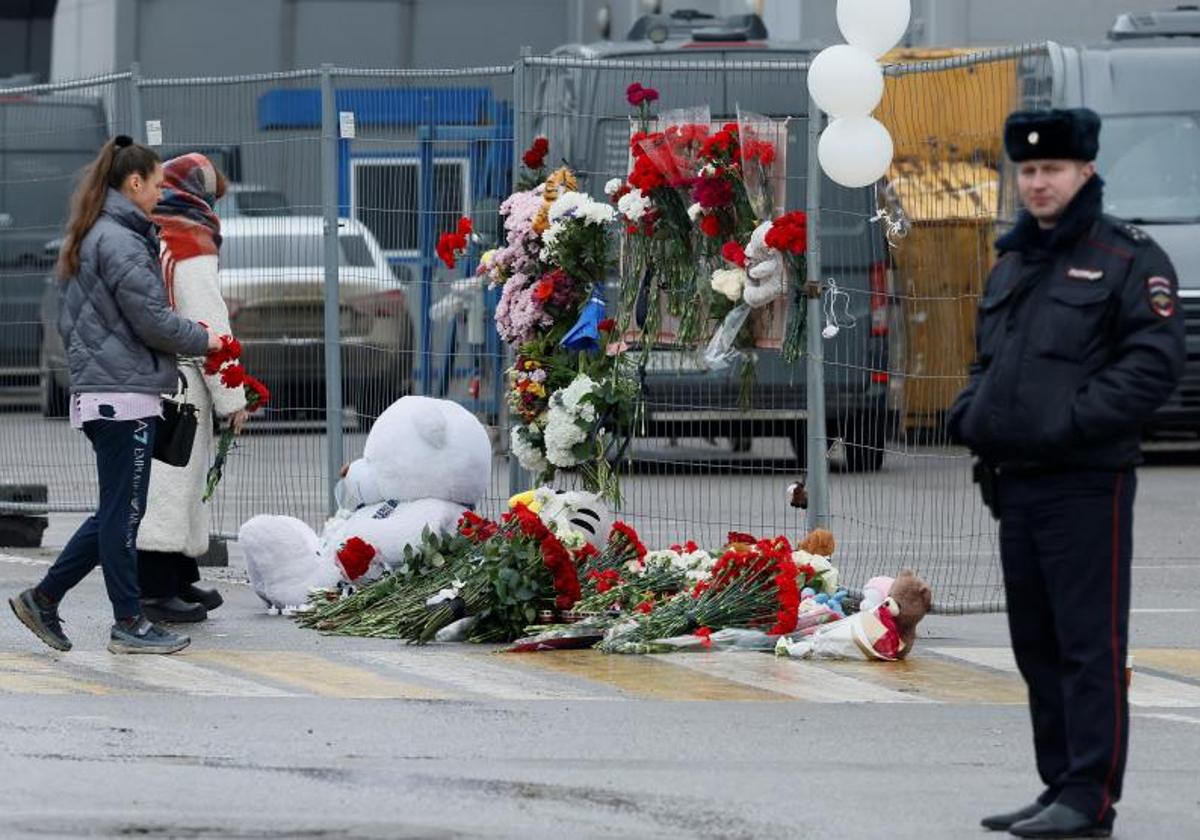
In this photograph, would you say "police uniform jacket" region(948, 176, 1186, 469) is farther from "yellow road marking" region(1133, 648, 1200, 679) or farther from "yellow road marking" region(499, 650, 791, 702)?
"yellow road marking" region(1133, 648, 1200, 679)

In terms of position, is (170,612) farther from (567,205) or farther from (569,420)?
(567,205)

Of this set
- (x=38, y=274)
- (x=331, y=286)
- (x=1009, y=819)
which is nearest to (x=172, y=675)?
(x=1009, y=819)

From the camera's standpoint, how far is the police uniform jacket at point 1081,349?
23.1 ft

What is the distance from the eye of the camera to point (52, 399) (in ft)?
47.9

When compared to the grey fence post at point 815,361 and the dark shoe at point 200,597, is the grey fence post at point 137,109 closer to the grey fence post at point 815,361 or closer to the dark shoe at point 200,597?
the dark shoe at point 200,597

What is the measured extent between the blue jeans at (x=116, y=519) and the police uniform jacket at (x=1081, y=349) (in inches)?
163

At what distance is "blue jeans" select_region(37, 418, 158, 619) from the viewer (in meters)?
10.4

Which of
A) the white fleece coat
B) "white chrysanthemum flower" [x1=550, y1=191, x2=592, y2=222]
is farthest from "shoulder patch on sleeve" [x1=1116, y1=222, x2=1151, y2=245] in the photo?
the white fleece coat

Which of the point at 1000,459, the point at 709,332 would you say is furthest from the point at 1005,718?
the point at 709,332

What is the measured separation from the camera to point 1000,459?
23.8ft

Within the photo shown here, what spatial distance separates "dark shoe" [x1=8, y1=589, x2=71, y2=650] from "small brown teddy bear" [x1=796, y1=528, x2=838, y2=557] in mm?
2879

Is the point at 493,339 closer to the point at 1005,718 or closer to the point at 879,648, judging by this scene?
the point at 879,648

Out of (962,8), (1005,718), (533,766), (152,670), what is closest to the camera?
(533,766)

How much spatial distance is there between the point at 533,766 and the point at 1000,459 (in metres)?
1.74
